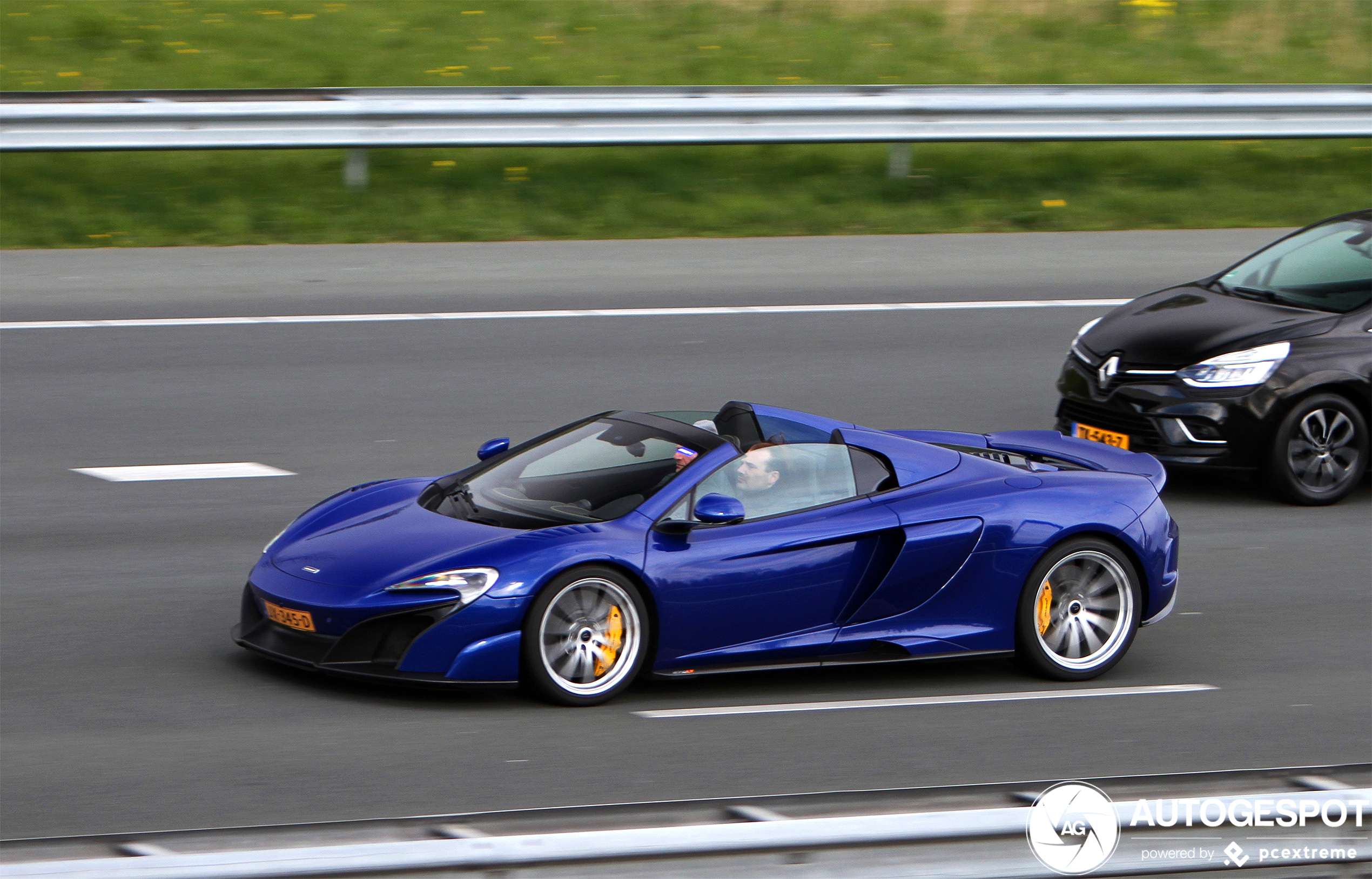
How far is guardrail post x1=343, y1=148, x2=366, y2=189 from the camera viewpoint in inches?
620

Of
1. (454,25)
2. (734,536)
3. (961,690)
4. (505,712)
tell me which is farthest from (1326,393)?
(454,25)

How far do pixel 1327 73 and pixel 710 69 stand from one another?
26.3 ft

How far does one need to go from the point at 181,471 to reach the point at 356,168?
21.2 feet

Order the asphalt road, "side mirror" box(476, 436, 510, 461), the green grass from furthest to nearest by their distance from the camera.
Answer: the green grass
"side mirror" box(476, 436, 510, 461)
the asphalt road

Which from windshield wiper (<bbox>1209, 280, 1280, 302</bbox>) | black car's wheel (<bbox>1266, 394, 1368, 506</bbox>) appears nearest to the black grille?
black car's wheel (<bbox>1266, 394, 1368, 506</bbox>)

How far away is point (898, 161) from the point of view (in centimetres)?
1703

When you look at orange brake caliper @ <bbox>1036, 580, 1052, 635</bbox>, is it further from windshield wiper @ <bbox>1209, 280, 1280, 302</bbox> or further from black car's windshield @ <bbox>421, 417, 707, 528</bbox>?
windshield wiper @ <bbox>1209, 280, 1280, 302</bbox>

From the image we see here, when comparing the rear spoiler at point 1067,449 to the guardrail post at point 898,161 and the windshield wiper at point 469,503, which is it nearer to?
the windshield wiper at point 469,503

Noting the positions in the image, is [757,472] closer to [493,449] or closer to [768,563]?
[768,563]

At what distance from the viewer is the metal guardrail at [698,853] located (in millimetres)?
3740

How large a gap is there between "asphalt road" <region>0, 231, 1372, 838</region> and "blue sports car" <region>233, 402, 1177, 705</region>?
0.78ft

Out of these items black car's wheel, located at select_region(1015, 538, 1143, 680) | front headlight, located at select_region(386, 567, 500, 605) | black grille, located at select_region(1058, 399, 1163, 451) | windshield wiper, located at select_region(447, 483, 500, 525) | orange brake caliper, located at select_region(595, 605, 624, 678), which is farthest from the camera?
black grille, located at select_region(1058, 399, 1163, 451)

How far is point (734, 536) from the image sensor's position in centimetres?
693

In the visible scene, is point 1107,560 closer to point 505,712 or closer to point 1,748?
point 505,712
